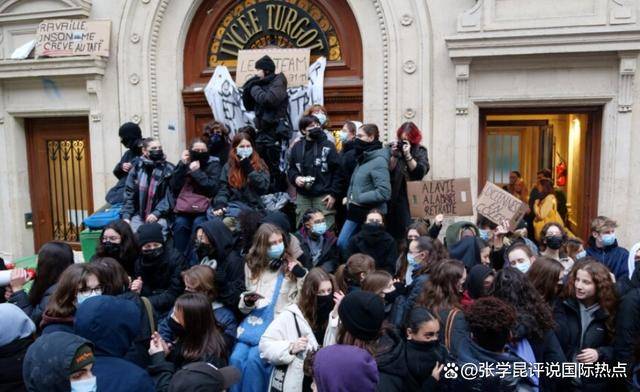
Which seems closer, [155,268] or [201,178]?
[155,268]

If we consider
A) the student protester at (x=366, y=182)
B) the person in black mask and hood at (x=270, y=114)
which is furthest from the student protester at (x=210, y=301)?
the person in black mask and hood at (x=270, y=114)

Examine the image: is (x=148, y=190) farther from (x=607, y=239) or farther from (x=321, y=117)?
(x=607, y=239)

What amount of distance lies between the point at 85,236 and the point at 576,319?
5701mm

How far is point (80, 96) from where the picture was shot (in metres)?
8.39

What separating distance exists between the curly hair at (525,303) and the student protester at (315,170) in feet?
9.86

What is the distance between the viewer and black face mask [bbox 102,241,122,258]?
4.71m

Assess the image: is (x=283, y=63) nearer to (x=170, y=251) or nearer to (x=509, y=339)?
(x=170, y=251)

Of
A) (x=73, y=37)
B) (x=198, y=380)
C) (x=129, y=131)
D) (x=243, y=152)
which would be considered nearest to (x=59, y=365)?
(x=198, y=380)

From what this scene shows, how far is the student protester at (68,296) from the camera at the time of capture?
3.29m

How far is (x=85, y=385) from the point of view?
249 cm

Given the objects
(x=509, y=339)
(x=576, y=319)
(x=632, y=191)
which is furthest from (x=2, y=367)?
(x=632, y=191)

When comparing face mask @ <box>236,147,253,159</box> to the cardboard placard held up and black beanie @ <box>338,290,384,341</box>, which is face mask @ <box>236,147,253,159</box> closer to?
the cardboard placard held up

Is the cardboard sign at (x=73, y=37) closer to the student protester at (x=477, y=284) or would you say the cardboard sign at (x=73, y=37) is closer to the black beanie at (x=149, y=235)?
the black beanie at (x=149, y=235)

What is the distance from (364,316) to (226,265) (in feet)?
5.93
